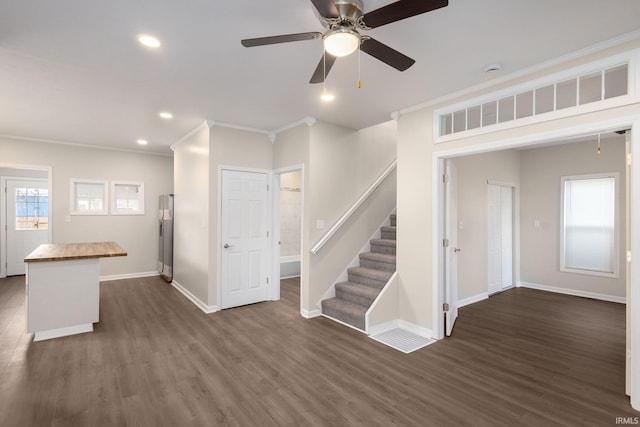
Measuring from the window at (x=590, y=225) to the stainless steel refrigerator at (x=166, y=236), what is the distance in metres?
7.41

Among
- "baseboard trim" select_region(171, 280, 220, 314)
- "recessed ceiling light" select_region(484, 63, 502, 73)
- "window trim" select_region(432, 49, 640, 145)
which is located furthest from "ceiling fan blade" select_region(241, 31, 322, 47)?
"baseboard trim" select_region(171, 280, 220, 314)

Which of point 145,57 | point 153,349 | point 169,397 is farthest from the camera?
point 153,349

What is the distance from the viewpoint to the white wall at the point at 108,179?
5.84m

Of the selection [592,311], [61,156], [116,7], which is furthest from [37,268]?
[592,311]

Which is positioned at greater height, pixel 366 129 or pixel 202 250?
pixel 366 129

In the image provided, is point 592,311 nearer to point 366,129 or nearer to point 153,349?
point 366,129

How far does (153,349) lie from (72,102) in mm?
3113

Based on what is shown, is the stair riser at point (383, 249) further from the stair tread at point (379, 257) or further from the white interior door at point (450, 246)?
the white interior door at point (450, 246)

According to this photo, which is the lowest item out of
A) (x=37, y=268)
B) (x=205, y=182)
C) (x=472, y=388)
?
(x=472, y=388)

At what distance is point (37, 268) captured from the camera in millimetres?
3482

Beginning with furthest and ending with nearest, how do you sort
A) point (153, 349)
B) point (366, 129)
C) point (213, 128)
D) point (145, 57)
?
point (366, 129)
point (213, 128)
point (153, 349)
point (145, 57)

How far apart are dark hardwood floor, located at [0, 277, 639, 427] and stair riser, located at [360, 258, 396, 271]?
1.11m

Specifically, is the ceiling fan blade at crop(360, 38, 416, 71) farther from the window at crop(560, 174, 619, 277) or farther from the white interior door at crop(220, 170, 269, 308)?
the window at crop(560, 174, 619, 277)

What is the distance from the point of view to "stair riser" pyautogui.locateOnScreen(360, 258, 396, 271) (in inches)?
176
